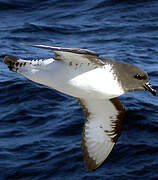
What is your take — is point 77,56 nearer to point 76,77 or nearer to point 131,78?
point 76,77

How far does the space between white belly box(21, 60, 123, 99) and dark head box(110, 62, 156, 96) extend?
12 centimetres

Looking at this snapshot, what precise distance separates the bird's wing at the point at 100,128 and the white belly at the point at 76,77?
781 mm

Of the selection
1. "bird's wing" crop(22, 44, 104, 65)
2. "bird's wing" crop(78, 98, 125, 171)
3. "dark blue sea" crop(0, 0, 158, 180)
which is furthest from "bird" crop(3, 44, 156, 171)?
"dark blue sea" crop(0, 0, 158, 180)

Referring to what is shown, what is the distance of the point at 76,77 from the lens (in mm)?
6312

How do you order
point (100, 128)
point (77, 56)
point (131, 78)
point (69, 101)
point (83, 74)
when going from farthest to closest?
point (69, 101)
point (100, 128)
point (131, 78)
point (83, 74)
point (77, 56)

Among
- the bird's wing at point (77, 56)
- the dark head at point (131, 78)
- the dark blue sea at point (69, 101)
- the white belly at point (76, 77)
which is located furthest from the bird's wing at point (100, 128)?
the bird's wing at point (77, 56)

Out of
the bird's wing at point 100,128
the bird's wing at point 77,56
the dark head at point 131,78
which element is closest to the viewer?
→ the bird's wing at point 77,56

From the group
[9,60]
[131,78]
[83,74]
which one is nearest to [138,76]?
[131,78]

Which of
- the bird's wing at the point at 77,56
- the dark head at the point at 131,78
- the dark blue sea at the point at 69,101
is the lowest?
the dark blue sea at the point at 69,101

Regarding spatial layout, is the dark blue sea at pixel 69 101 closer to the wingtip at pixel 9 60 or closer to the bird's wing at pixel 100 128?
the bird's wing at pixel 100 128

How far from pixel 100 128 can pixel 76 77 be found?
130 cm

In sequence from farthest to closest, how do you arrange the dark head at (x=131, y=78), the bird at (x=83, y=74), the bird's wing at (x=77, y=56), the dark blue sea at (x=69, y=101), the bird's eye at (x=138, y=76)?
the dark blue sea at (x=69, y=101)
the bird's eye at (x=138, y=76)
the dark head at (x=131, y=78)
the bird at (x=83, y=74)
the bird's wing at (x=77, y=56)

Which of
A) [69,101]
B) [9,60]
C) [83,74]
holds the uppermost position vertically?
[9,60]

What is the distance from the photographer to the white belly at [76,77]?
6.25 meters
